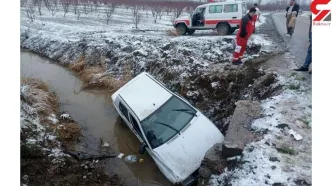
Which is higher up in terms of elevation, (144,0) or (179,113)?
(144,0)

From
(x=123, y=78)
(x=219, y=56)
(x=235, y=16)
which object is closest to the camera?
(x=219, y=56)

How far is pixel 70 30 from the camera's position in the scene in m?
18.5

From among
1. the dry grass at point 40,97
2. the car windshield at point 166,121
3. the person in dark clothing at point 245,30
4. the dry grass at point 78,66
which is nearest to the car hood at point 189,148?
the car windshield at point 166,121

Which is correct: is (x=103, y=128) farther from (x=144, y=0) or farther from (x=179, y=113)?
(x=144, y=0)

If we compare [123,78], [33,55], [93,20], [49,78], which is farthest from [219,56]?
[93,20]

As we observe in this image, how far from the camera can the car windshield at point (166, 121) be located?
6164 millimetres

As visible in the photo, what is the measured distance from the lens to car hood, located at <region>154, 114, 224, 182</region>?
5.63 metres

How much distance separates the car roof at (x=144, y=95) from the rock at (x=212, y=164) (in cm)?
188

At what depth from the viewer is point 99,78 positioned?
38.6ft

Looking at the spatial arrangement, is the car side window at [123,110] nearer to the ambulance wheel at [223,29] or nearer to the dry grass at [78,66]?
the dry grass at [78,66]

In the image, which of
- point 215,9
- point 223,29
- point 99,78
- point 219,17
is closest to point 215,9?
point 215,9

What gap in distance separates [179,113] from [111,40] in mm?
9021

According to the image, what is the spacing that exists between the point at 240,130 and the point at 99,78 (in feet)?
25.5

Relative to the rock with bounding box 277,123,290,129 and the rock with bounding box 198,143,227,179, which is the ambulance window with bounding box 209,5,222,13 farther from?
the rock with bounding box 198,143,227,179
